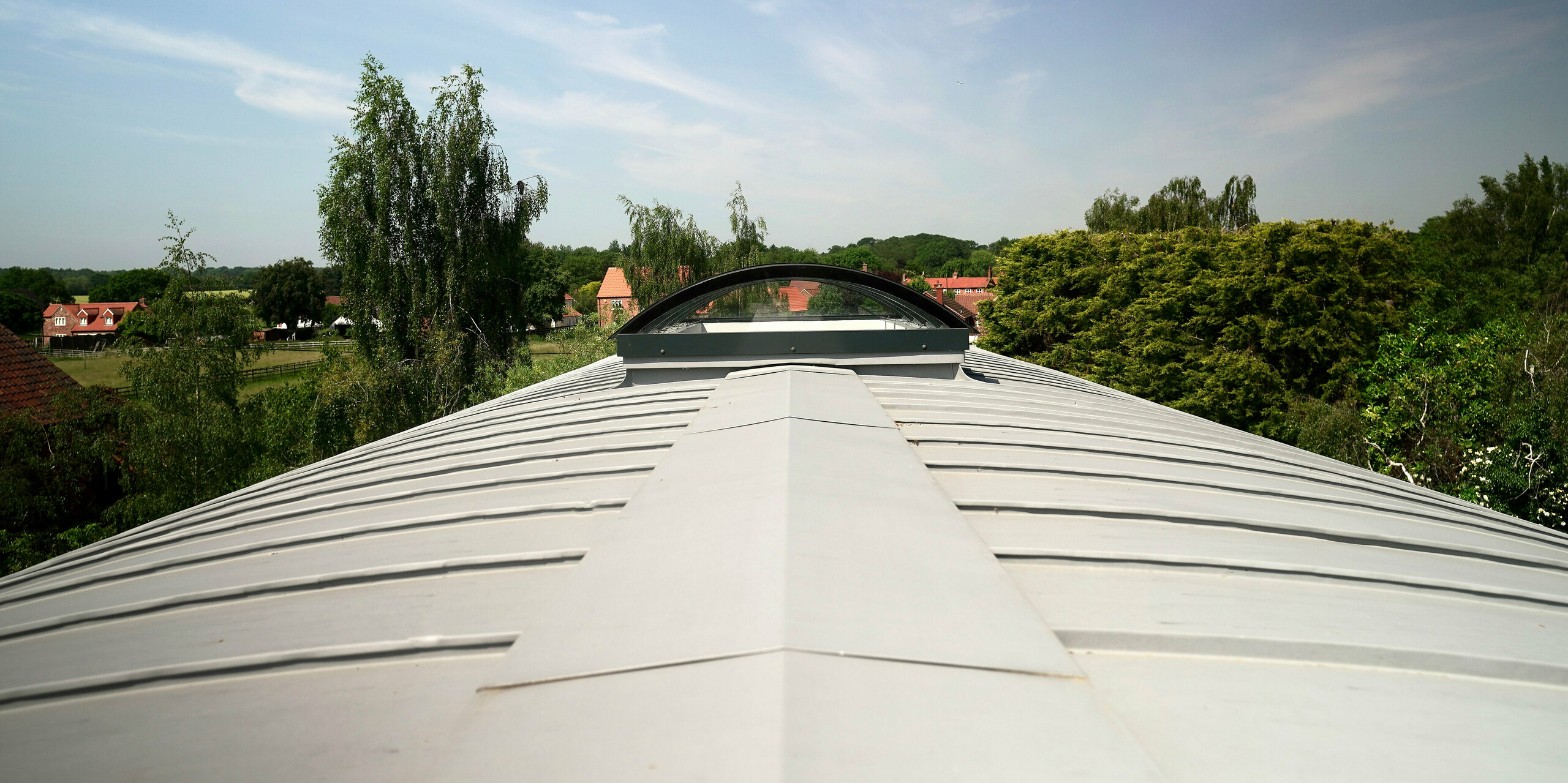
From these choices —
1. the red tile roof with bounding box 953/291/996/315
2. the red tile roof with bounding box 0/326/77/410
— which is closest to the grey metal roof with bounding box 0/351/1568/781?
the red tile roof with bounding box 0/326/77/410

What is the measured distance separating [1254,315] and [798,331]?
1037 inches

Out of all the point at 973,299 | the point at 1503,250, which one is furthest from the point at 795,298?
the point at 1503,250

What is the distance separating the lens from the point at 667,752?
3.64 ft

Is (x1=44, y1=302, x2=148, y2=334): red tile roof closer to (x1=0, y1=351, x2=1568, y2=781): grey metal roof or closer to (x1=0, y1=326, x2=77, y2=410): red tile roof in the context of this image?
(x1=0, y1=326, x2=77, y2=410): red tile roof

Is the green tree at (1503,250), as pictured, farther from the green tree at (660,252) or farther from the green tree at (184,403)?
the green tree at (184,403)

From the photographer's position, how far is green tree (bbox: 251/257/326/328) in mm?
68562

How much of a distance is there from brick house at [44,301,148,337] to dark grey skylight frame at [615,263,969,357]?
8357 cm

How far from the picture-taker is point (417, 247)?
82.1ft

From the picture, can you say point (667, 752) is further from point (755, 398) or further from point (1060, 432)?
point (1060, 432)

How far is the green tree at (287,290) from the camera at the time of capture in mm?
68562

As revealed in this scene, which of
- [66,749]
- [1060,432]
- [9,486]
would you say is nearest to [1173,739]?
[66,749]

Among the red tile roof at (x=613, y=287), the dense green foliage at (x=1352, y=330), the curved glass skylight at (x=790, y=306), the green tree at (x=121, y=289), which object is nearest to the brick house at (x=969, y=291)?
the dense green foliage at (x=1352, y=330)

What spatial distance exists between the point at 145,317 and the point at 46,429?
4132 mm

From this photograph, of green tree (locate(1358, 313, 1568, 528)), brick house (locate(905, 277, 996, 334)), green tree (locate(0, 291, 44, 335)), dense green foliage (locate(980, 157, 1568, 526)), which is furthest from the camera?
green tree (locate(0, 291, 44, 335))
